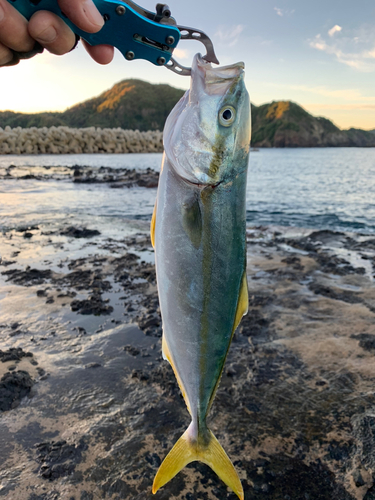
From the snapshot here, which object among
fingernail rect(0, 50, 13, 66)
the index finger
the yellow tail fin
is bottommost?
the yellow tail fin

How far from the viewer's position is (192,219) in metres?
1.79

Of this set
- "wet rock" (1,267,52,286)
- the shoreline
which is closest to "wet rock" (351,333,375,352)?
"wet rock" (1,267,52,286)

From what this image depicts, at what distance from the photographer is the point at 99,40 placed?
2.22 m

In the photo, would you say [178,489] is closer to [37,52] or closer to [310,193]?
[37,52]

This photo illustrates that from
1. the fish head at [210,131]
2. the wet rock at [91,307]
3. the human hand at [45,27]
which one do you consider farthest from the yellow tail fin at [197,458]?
the wet rock at [91,307]

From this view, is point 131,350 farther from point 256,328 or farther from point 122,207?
point 122,207

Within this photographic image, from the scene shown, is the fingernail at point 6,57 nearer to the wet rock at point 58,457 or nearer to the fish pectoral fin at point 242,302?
the fish pectoral fin at point 242,302

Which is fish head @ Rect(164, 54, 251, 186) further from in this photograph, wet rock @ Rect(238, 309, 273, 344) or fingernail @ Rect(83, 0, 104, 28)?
wet rock @ Rect(238, 309, 273, 344)

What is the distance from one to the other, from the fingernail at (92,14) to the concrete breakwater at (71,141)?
48.1m

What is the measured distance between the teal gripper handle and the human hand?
49 millimetres

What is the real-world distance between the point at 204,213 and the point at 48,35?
4.63 ft

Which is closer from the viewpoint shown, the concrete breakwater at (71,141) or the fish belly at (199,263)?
the fish belly at (199,263)

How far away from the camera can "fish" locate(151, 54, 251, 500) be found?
1.77 metres

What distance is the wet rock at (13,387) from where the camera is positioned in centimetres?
320
